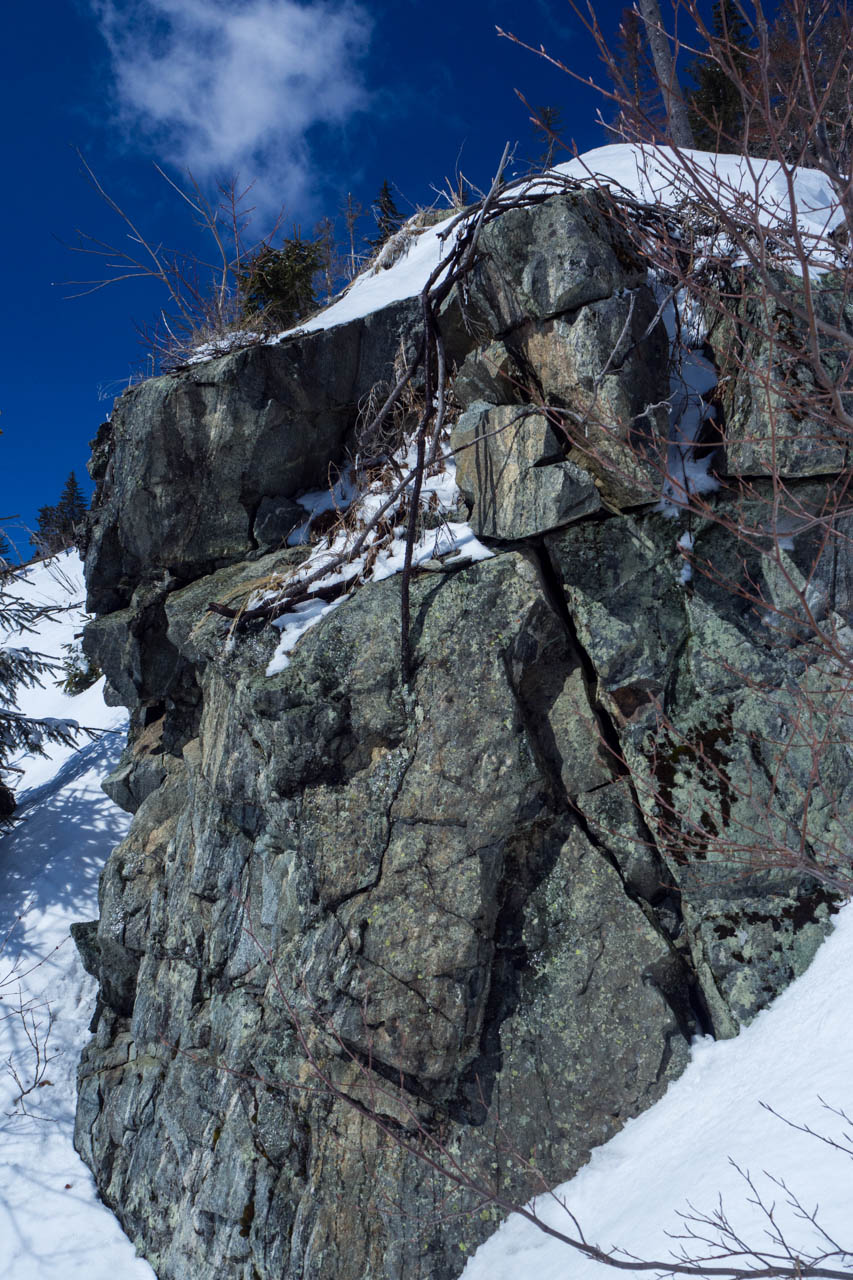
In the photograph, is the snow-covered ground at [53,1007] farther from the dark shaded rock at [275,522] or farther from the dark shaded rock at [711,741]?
the dark shaded rock at [711,741]

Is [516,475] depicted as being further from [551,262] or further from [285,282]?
[285,282]

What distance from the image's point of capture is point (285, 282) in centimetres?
962

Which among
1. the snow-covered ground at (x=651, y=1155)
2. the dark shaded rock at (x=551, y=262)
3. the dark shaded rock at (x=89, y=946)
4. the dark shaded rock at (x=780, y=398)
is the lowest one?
the snow-covered ground at (x=651, y=1155)

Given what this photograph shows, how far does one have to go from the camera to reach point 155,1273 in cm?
541

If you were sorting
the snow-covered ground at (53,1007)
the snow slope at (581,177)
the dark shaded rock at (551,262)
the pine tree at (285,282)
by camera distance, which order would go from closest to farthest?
1. the dark shaded rock at (551,262)
2. the snow-covered ground at (53,1007)
3. the snow slope at (581,177)
4. the pine tree at (285,282)

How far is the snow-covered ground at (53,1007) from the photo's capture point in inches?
227

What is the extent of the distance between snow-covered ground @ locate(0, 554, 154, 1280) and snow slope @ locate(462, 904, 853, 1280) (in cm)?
366

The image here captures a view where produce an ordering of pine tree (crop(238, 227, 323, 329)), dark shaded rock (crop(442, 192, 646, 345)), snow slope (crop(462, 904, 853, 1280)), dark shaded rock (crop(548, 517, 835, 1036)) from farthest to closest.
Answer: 1. pine tree (crop(238, 227, 323, 329))
2. dark shaded rock (crop(442, 192, 646, 345))
3. dark shaded rock (crop(548, 517, 835, 1036))
4. snow slope (crop(462, 904, 853, 1280))

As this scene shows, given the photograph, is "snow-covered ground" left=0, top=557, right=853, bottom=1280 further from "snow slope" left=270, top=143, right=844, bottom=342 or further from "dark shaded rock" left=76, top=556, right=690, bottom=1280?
"snow slope" left=270, top=143, right=844, bottom=342

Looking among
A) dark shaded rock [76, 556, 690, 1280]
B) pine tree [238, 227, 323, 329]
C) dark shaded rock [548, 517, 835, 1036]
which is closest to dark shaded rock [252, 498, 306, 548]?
dark shaded rock [76, 556, 690, 1280]

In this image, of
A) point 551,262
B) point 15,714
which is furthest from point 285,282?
point 15,714

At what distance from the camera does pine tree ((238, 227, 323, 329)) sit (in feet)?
31.1

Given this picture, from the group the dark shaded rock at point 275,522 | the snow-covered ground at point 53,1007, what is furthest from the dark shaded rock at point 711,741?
the snow-covered ground at point 53,1007

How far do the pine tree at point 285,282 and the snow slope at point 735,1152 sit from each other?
356 inches
